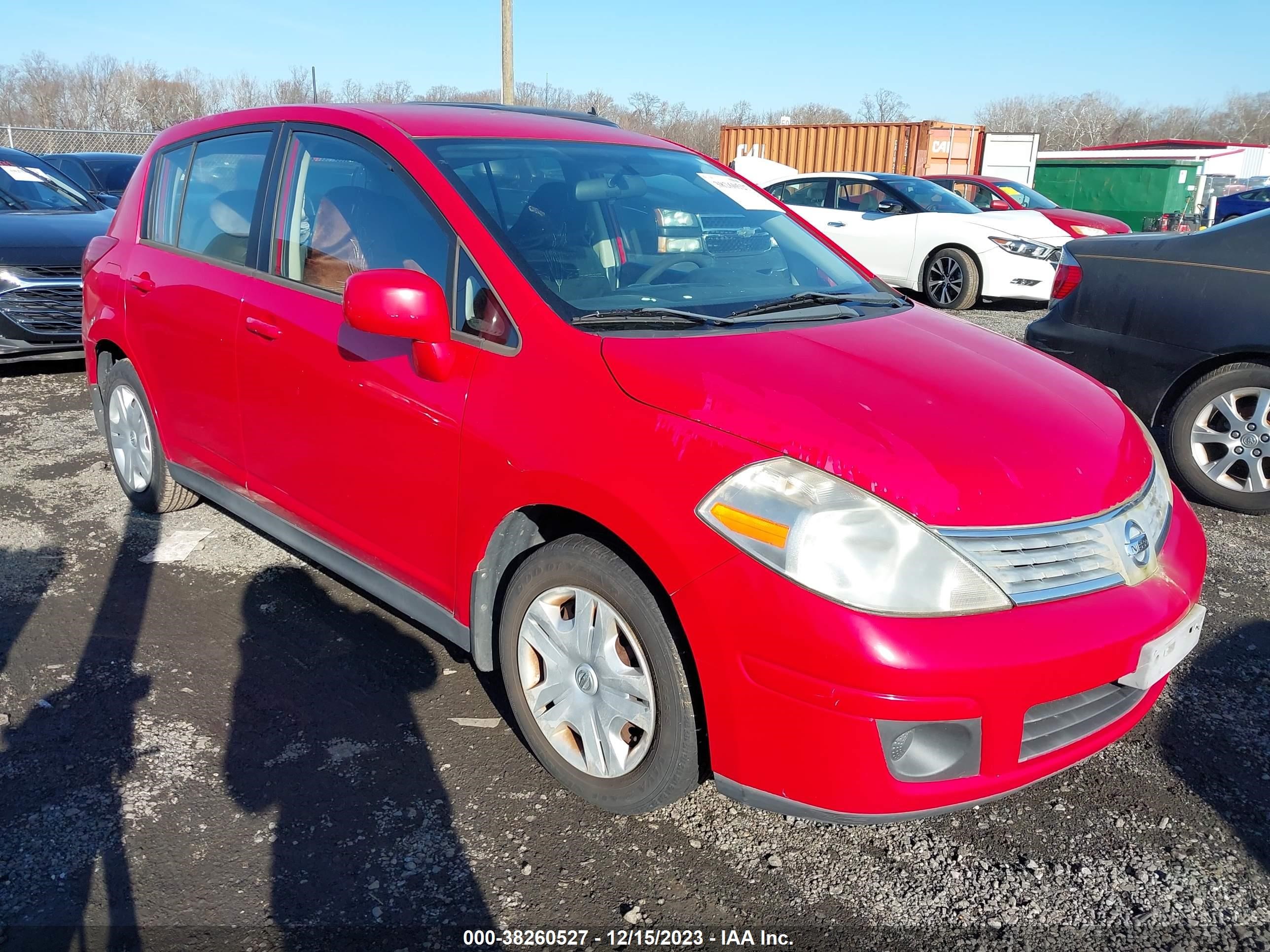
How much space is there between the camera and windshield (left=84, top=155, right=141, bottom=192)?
43.0 ft

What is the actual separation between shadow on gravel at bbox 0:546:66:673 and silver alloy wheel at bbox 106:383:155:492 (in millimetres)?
476

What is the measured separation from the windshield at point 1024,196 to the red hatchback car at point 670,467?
11.4m

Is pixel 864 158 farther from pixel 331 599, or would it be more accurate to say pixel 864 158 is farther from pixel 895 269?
pixel 331 599

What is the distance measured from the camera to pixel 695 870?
2.34 m

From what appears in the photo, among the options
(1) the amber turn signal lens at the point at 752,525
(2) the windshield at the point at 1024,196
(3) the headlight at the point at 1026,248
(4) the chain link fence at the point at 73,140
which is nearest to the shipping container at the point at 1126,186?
(2) the windshield at the point at 1024,196

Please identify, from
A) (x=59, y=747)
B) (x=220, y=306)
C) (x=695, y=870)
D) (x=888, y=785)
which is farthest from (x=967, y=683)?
(x=220, y=306)

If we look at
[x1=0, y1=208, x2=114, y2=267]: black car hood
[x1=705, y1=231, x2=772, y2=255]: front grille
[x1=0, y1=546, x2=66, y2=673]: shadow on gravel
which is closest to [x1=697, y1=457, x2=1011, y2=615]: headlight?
[x1=705, y1=231, x2=772, y2=255]: front grille

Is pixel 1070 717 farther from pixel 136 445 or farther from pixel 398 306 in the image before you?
pixel 136 445

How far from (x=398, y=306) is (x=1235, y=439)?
4.07 metres

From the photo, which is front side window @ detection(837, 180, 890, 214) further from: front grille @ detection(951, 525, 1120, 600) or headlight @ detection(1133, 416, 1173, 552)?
front grille @ detection(951, 525, 1120, 600)

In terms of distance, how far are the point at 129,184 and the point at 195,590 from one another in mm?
2003

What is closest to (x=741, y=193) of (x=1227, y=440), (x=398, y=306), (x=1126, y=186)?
(x=398, y=306)

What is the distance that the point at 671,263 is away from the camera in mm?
2957

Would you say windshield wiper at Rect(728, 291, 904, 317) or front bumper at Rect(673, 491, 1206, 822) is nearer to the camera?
front bumper at Rect(673, 491, 1206, 822)
